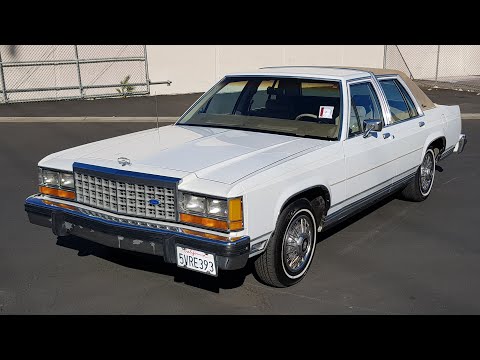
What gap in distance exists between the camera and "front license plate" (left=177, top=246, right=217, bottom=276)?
12.5ft

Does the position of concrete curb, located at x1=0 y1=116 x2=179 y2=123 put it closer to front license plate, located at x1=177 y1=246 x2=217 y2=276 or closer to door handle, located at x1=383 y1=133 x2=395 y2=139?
door handle, located at x1=383 y1=133 x2=395 y2=139

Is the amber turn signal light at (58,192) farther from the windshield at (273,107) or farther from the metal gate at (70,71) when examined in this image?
the metal gate at (70,71)

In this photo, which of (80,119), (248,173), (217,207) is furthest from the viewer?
(80,119)

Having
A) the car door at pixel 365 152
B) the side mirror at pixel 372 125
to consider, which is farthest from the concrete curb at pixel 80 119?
the side mirror at pixel 372 125

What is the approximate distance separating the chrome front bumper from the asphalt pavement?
468 millimetres

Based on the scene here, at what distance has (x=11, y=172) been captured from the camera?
27.3ft

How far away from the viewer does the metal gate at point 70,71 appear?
54.9ft

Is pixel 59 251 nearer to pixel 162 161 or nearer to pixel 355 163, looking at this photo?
pixel 162 161

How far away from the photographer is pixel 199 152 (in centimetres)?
441

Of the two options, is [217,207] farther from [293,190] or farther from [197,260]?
[293,190]

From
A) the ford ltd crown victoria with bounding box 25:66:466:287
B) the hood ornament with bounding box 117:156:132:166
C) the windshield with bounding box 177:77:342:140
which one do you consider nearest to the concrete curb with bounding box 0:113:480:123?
the windshield with bounding box 177:77:342:140

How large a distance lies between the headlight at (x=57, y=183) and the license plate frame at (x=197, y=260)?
114 cm

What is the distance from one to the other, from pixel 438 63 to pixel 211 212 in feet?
69.3

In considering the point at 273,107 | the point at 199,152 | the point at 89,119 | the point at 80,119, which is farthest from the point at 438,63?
the point at 199,152
